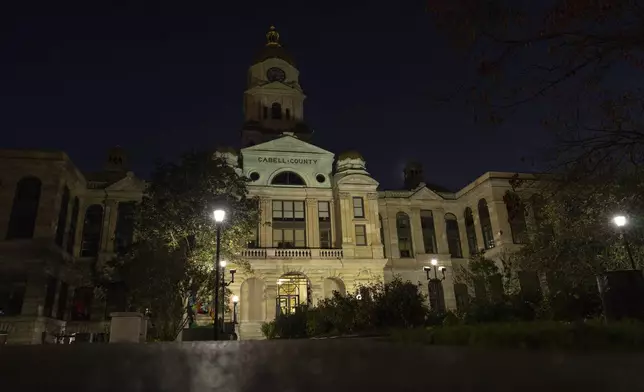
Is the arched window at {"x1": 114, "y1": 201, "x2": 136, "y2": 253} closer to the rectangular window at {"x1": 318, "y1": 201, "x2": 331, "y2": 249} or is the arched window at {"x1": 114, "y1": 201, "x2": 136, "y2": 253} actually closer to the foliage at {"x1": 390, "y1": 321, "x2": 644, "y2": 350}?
the rectangular window at {"x1": 318, "y1": 201, "x2": 331, "y2": 249}

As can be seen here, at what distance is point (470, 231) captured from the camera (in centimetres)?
4762

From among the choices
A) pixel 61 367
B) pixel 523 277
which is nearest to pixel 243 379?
pixel 61 367

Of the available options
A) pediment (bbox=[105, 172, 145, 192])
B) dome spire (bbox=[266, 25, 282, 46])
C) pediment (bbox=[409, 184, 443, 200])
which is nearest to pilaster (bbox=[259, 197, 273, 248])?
pediment (bbox=[105, 172, 145, 192])

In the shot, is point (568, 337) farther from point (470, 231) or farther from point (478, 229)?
point (470, 231)

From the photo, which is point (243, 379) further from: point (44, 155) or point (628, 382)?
point (44, 155)

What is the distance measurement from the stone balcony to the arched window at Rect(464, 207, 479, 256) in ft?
52.2

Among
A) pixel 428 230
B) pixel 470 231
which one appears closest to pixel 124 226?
pixel 428 230

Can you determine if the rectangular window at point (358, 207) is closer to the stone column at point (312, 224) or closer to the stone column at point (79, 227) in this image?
the stone column at point (312, 224)

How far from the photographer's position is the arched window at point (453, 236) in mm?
47406

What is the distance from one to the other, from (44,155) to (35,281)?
9896 mm

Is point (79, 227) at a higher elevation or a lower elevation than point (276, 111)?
lower

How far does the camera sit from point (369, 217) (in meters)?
41.2

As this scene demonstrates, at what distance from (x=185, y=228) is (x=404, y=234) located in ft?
85.6

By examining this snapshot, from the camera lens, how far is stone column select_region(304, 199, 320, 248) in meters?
40.2
